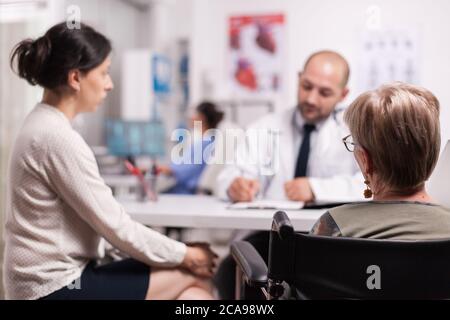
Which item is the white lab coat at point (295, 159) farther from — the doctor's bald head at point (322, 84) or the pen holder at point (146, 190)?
the pen holder at point (146, 190)

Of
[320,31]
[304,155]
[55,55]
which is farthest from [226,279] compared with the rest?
[320,31]

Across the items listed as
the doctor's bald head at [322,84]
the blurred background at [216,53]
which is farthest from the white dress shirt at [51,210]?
the doctor's bald head at [322,84]

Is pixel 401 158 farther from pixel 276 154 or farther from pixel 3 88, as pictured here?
pixel 3 88

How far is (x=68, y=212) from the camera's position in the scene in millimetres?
1312

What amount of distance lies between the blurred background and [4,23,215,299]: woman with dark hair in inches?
6.6

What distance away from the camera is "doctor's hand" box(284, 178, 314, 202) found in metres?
1.66

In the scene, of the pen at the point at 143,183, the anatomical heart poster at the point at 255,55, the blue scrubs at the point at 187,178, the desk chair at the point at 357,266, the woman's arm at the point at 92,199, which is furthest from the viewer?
the anatomical heart poster at the point at 255,55

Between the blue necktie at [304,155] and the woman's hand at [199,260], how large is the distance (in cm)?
62

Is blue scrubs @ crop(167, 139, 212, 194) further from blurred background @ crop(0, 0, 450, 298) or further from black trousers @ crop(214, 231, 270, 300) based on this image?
black trousers @ crop(214, 231, 270, 300)

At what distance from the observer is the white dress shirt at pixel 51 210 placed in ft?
4.09

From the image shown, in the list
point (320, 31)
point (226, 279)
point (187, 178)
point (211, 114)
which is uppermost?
point (320, 31)

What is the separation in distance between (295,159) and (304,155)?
1.6 inches

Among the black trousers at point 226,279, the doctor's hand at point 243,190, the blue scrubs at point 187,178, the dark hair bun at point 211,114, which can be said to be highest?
the dark hair bun at point 211,114

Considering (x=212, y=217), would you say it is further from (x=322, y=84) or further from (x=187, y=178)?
(x=187, y=178)
